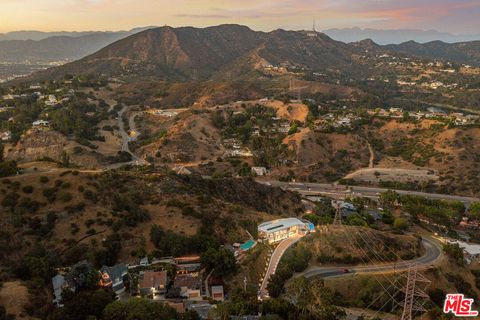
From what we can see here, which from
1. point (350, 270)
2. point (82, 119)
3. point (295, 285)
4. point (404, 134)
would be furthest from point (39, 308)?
point (404, 134)

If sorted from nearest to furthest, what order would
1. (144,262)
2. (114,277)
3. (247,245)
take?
(114,277), (144,262), (247,245)

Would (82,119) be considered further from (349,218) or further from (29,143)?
(349,218)

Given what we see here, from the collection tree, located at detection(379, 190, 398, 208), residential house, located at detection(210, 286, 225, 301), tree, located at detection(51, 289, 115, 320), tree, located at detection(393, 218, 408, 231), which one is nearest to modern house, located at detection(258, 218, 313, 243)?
residential house, located at detection(210, 286, 225, 301)

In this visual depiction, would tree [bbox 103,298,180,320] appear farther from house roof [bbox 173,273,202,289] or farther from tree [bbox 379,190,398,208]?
tree [bbox 379,190,398,208]

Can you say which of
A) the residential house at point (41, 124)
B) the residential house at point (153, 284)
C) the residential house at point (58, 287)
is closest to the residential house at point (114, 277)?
the residential house at point (153, 284)

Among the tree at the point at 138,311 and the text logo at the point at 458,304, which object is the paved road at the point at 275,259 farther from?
the text logo at the point at 458,304

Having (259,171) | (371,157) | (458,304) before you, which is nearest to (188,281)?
(458,304)

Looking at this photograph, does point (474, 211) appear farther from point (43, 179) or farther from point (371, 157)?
point (43, 179)
